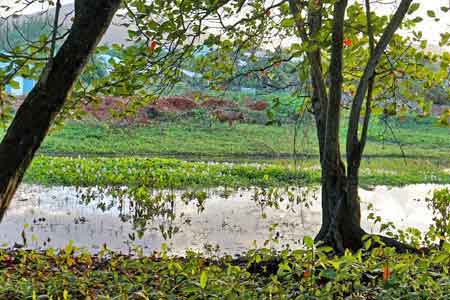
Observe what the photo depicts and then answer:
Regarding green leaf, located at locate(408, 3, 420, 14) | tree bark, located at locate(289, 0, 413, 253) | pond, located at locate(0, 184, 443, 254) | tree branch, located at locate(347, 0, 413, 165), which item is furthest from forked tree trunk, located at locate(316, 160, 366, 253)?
green leaf, located at locate(408, 3, 420, 14)

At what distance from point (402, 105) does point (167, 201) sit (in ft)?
13.6

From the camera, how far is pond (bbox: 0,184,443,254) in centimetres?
647

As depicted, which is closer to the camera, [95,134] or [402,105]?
[402,105]

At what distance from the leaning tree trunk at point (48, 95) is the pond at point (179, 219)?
3522mm

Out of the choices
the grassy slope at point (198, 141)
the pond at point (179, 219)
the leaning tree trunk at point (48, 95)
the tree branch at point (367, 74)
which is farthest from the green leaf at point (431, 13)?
the grassy slope at point (198, 141)

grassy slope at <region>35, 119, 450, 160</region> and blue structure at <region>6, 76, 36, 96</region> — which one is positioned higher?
blue structure at <region>6, 76, 36, 96</region>

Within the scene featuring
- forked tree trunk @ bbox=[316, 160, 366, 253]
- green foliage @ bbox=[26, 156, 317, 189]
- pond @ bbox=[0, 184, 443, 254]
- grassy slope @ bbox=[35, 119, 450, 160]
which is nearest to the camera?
forked tree trunk @ bbox=[316, 160, 366, 253]

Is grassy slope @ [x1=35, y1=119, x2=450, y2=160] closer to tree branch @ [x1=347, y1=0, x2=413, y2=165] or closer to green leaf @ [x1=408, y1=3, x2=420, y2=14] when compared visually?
tree branch @ [x1=347, y1=0, x2=413, y2=165]

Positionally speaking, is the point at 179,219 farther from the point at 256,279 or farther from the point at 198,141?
the point at 198,141

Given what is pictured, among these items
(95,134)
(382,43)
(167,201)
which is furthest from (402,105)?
(95,134)

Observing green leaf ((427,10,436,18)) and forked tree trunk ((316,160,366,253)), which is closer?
green leaf ((427,10,436,18))

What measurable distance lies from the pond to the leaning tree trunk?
352 centimetres

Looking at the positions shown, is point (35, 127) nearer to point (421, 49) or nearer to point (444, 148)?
point (421, 49)

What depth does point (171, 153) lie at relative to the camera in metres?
17.1
